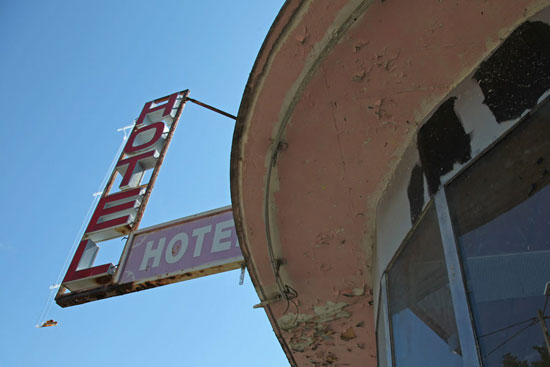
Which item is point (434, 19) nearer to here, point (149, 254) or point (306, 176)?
point (306, 176)

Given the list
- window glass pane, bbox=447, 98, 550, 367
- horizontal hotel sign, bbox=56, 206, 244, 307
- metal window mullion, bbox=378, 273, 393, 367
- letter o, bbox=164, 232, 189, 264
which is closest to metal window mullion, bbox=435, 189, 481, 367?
window glass pane, bbox=447, 98, 550, 367

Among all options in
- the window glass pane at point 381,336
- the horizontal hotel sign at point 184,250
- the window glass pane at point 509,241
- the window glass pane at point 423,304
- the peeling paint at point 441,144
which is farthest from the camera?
the horizontal hotel sign at point 184,250

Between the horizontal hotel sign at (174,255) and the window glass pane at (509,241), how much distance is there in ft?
10.5

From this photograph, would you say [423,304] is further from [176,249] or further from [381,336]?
[176,249]

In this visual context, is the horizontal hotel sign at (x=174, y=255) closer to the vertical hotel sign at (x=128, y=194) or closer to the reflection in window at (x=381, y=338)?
the vertical hotel sign at (x=128, y=194)

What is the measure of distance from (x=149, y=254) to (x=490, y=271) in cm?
440

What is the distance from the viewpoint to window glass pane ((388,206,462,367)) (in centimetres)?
223

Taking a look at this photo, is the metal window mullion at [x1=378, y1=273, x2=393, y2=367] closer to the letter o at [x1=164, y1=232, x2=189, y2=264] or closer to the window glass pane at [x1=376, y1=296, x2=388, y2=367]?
the window glass pane at [x1=376, y1=296, x2=388, y2=367]

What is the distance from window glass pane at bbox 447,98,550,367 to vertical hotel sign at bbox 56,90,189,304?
14.9ft

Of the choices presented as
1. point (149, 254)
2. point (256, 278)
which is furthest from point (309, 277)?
point (149, 254)

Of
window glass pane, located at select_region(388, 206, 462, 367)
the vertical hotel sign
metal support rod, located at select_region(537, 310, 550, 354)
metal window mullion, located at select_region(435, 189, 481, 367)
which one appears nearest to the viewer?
metal support rod, located at select_region(537, 310, 550, 354)

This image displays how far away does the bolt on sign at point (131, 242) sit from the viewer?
211 inches

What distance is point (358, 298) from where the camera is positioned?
3740 mm

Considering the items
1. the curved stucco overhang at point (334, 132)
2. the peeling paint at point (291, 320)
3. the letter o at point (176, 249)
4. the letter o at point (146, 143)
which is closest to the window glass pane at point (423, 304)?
the curved stucco overhang at point (334, 132)
